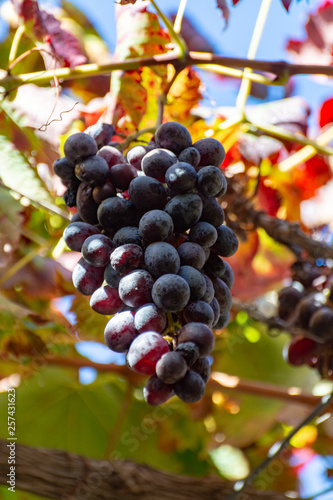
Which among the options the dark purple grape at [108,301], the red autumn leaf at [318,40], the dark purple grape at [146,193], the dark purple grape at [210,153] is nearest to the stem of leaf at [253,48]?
the red autumn leaf at [318,40]

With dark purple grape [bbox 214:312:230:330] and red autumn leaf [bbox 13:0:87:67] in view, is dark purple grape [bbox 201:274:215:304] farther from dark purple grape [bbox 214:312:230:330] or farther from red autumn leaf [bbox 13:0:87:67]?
red autumn leaf [bbox 13:0:87:67]

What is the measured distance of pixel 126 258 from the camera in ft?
1.91

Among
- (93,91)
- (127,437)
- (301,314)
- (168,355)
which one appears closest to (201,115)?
(93,91)

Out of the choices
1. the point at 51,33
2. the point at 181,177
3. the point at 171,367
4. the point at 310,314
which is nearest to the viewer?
the point at 171,367

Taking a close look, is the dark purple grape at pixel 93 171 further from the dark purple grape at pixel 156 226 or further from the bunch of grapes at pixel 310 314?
the bunch of grapes at pixel 310 314

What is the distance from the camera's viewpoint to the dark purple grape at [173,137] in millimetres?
677

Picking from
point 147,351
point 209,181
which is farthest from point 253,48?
point 147,351

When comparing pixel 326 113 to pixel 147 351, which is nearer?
pixel 147 351

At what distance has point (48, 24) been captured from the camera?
986mm

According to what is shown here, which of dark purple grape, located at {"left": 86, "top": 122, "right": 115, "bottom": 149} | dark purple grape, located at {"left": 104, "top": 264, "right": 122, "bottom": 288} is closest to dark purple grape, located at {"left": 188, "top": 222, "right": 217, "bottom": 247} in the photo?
dark purple grape, located at {"left": 104, "top": 264, "right": 122, "bottom": 288}

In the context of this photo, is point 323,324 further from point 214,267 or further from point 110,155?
point 110,155

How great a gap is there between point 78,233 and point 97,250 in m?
0.06

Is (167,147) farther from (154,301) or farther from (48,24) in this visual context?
(48,24)

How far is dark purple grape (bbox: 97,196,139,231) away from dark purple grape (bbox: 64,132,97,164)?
8cm
